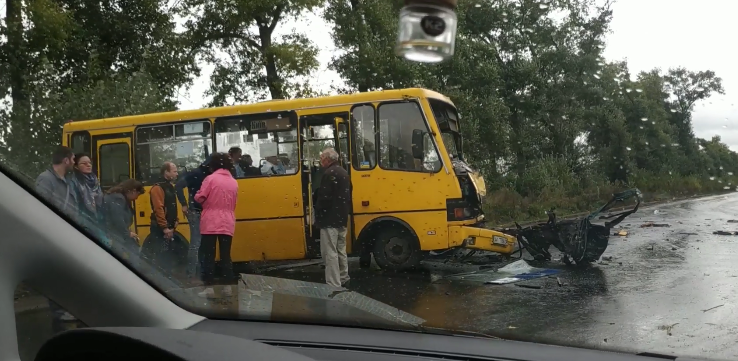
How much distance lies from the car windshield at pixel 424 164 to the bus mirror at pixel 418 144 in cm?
7

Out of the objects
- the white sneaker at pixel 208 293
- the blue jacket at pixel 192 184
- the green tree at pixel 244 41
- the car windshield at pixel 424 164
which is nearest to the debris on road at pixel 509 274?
the car windshield at pixel 424 164

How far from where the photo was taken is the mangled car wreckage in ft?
20.6

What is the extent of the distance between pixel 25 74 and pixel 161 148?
324 centimetres

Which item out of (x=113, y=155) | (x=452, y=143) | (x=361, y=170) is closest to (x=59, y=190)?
(x=113, y=155)

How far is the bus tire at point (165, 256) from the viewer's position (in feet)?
8.16

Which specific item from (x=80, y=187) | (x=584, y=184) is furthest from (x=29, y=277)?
(x=584, y=184)

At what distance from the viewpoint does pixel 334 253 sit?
263 inches

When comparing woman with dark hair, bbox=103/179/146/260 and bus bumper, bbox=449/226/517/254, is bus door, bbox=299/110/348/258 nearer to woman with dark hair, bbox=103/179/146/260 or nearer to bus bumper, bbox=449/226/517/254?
bus bumper, bbox=449/226/517/254

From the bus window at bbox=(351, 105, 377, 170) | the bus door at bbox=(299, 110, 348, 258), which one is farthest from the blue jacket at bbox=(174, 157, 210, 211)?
the bus window at bbox=(351, 105, 377, 170)

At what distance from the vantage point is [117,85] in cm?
354

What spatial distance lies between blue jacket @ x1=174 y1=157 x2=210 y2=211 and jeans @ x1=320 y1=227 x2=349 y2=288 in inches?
63.4

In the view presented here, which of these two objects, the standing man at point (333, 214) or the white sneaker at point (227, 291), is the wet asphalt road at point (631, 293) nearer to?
the standing man at point (333, 214)

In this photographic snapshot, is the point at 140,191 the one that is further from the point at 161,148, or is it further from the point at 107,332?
the point at 161,148

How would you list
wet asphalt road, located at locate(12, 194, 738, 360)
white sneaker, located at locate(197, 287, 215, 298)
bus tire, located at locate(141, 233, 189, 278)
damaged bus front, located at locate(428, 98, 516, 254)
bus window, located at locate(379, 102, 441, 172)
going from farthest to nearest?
bus window, located at locate(379, 102, 441, 172), damaged bus front, located at locate(428, 98, 516, 254), wet asphalt road, located at locate(12, 194, 738, 360), white sneaker, located at locate(197, 287, 215, 298), bus tire, located at locate(141, 233, 189, 278)
